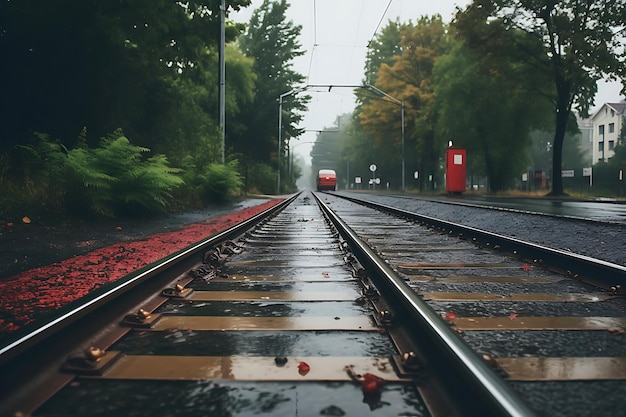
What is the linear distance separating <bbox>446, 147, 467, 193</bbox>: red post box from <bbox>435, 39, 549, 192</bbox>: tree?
11.7 ft

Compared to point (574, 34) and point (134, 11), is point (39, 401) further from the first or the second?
point (574, 34)

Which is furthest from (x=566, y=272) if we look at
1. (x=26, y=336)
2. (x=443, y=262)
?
(x=26, y=336)

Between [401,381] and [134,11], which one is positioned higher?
[134,11]

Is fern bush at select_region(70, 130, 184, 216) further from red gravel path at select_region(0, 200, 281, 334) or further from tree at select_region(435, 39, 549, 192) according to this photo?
tree at select_region(435, 39, 549, 192)

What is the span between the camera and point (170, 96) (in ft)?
53.3

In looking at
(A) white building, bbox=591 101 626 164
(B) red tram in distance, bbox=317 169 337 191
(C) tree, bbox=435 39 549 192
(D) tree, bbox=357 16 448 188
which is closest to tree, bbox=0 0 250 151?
(C) tree, bbox=435 39 549 192

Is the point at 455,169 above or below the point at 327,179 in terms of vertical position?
above

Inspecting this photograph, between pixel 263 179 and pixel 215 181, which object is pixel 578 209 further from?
pixel 263 179

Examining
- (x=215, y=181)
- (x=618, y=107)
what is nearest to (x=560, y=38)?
(x=215, y=181)

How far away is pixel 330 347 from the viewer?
2441 mm

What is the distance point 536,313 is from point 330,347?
144cm

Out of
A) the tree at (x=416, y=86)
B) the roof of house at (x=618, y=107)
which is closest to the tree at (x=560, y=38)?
the tree at (x=416, y=86)

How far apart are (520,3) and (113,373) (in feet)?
96.0

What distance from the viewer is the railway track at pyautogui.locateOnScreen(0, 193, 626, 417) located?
1787mm
